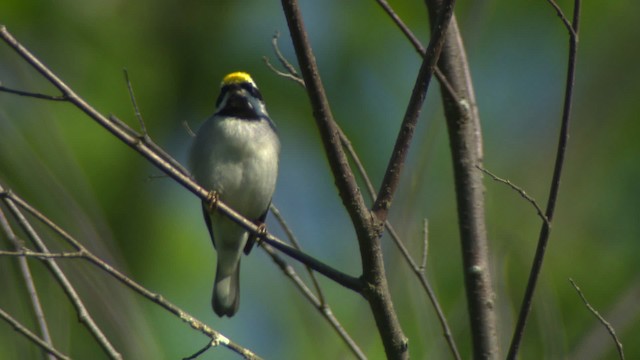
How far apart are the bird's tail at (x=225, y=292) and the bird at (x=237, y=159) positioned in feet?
0.56

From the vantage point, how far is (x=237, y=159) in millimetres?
4043

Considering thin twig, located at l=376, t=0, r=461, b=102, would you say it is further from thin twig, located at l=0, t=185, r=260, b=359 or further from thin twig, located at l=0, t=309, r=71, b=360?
thin twig, located at l=0, t=309, r=71, b=360

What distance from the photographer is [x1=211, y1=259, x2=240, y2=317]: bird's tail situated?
175 inches

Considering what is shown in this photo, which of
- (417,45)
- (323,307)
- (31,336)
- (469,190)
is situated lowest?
(323,307)

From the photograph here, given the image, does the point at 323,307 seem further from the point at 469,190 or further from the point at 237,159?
the point at 237,159

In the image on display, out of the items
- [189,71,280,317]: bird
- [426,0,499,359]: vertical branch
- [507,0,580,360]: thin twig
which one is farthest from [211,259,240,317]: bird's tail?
[507,0,580,360]: thin twig

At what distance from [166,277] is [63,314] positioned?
2.26m

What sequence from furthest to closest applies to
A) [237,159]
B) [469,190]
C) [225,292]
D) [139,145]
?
[225,292] → [237,159] → [469,190] → [139,145]

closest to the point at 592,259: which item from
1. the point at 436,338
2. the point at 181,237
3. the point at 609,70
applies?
the point at 609,70

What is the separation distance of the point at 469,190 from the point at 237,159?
4.36 feet

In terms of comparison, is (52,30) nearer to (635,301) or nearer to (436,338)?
(436,338)

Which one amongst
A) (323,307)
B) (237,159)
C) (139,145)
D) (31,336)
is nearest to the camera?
(31,336)

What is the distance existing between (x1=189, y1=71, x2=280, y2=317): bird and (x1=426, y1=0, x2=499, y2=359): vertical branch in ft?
3.57

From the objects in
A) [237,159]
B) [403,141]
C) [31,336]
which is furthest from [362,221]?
[237,159]
